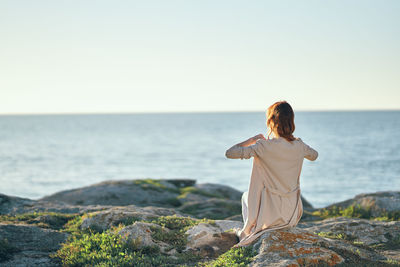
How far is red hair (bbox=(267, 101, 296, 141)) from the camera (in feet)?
25.6

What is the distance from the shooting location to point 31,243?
34.2ft

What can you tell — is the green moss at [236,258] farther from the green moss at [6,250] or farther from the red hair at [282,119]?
the green moss at [6,250]

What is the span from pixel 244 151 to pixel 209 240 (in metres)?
2.75

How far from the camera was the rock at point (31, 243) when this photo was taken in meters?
9.32

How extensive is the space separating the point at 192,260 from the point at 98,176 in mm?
45312

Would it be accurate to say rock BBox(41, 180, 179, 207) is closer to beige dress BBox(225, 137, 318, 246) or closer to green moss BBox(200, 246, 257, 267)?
green moss BBox(200, 246, 257, 267)

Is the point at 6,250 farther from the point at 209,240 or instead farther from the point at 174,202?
the point at 174,202

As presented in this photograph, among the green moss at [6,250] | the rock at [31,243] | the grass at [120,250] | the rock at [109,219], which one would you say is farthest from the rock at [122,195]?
the green moss at [6,250]

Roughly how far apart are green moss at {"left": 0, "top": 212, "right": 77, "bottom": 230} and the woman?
616cm

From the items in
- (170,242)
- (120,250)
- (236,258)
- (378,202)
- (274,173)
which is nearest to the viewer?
(236,258)

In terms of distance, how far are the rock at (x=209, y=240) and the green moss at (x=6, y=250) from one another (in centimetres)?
408

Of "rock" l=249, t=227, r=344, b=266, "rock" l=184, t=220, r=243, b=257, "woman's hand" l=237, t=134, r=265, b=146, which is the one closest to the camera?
"rock" l=249, t=227, r=344, b=266

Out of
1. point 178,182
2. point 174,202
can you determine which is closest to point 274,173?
point 174,202

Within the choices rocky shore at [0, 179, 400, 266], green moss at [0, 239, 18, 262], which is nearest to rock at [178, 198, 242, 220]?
rocky shore at [0, 179, 400, 266]
